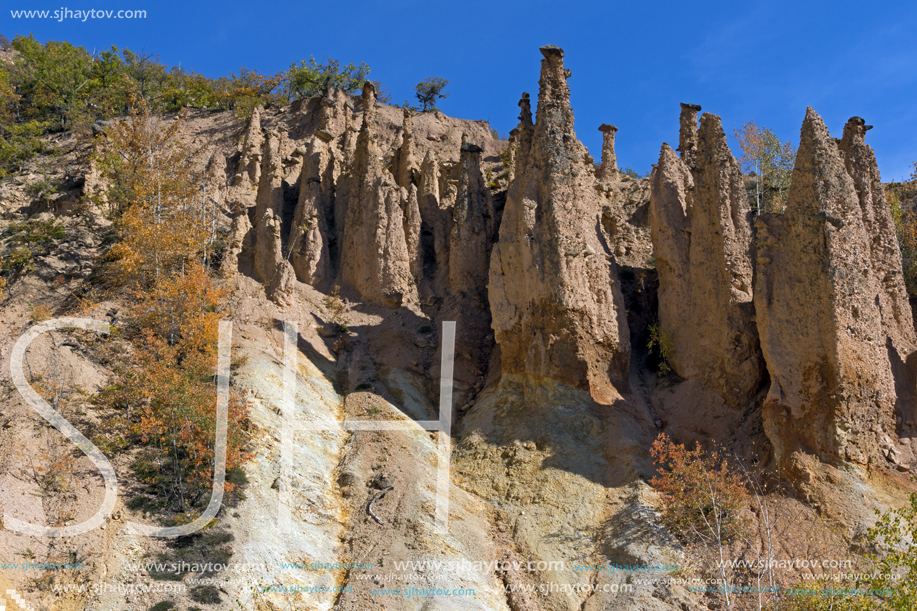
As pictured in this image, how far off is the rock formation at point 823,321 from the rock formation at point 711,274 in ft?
5.13

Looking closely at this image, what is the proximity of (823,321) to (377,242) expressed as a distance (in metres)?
15.6

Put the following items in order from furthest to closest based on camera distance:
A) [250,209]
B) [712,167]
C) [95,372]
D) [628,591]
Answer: [250,209] → [712,167] → [95,372] → [628,591]

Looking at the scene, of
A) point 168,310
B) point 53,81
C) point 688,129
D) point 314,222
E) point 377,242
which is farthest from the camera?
point 53,81

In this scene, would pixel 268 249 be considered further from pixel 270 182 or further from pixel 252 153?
pixel 252 153

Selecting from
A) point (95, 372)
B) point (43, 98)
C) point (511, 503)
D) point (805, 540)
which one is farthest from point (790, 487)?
point (43, 98)

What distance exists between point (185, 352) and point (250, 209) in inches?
444

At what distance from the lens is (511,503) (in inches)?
774

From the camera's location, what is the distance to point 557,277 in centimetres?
2262

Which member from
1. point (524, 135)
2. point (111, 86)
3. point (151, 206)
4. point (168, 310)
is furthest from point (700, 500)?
point (111, 86)

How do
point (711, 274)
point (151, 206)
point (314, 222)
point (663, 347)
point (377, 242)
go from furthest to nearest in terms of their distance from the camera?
point (314, 222) → point (377, 242) → point (151, 206) → point (663, 347) → point (711, 274)

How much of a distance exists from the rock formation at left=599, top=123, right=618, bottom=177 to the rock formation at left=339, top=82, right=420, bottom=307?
35.3 feet

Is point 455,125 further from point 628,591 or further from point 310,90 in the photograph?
point 628,591

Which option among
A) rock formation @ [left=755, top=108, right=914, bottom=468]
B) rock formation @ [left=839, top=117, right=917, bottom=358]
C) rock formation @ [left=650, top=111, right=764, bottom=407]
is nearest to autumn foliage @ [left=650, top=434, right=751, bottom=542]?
rock formation @ [left=755, top=108, right=914, bottom=468]

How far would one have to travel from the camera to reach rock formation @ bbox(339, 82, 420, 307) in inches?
1088
